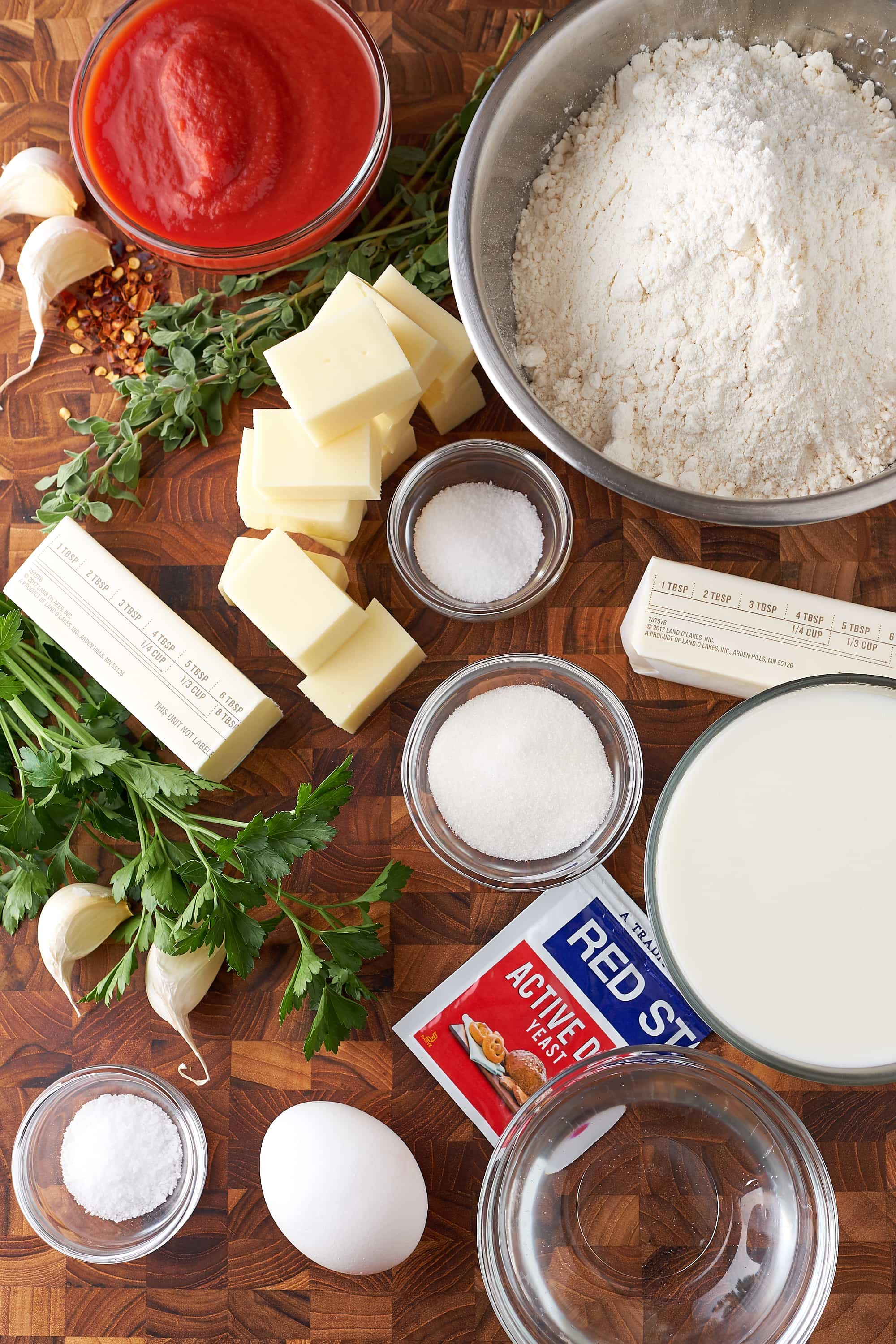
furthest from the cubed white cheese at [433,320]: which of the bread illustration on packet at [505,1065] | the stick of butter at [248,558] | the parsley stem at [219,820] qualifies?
the bread illustration on packet at [505,1065]

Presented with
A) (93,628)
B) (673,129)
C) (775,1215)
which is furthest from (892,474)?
(93,628)

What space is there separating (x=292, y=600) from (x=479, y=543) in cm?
25

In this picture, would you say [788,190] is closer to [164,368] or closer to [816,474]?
[816,474]

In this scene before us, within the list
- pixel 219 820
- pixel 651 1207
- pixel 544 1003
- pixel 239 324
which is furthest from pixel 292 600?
pixel 651 1207

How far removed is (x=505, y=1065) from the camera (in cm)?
128

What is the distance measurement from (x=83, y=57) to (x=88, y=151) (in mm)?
139

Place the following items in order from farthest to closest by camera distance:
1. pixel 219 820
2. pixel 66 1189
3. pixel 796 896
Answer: pixel 66 1189 → pixel 219 820 → pixel 796 896

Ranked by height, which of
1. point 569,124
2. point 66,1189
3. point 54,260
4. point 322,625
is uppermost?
point 569,124

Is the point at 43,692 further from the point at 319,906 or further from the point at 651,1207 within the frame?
the point at 651,1207

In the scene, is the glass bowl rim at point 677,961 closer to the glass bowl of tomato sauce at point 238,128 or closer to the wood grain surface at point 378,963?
the wood grain surface at point 378,963

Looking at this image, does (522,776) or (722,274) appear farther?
(522,776)

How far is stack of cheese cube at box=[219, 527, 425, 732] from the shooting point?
4.10ft

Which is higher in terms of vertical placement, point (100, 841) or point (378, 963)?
point (100, 841)

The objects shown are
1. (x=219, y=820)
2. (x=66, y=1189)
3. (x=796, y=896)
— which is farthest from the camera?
(x=66, y=1189)
